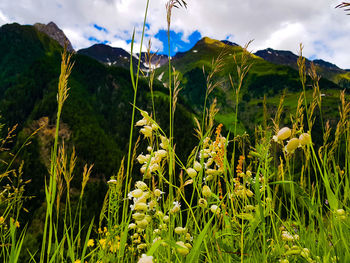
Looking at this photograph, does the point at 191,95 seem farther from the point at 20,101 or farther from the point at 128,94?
the point at 20,101

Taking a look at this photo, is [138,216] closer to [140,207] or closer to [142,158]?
[140,207]

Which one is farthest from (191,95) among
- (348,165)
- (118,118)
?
(348,165)

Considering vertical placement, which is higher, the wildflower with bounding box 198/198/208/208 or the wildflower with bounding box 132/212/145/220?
the wildflower with bounding box 198/198/208/208

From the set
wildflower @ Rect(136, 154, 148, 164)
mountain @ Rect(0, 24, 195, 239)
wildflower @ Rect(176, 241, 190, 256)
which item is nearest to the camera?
wildflower @ Rect(176, 241, 190, 256)

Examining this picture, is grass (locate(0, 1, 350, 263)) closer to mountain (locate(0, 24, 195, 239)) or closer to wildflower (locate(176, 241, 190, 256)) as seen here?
wildflower (locate(176, 241, 190, 256))

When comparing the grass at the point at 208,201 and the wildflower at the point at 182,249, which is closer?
the wildflower at the point at 182,249

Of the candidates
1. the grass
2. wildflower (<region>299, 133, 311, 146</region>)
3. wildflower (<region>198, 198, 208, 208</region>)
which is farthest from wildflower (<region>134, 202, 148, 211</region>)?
wildflower (<region>299, 133, 311, 146</region>)

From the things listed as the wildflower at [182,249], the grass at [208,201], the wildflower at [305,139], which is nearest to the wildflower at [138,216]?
the grass at [208,201]

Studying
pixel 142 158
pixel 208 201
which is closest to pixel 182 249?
pixel 208 201

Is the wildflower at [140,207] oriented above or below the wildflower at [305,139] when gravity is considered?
below

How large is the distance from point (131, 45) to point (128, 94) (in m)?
115

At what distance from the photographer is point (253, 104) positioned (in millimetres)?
147375

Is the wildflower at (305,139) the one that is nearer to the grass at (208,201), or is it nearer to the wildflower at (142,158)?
the grass at (208,201)

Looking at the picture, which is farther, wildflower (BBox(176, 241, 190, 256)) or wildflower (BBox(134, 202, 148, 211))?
wildflower (BBox(134, 202, 148, 211))
